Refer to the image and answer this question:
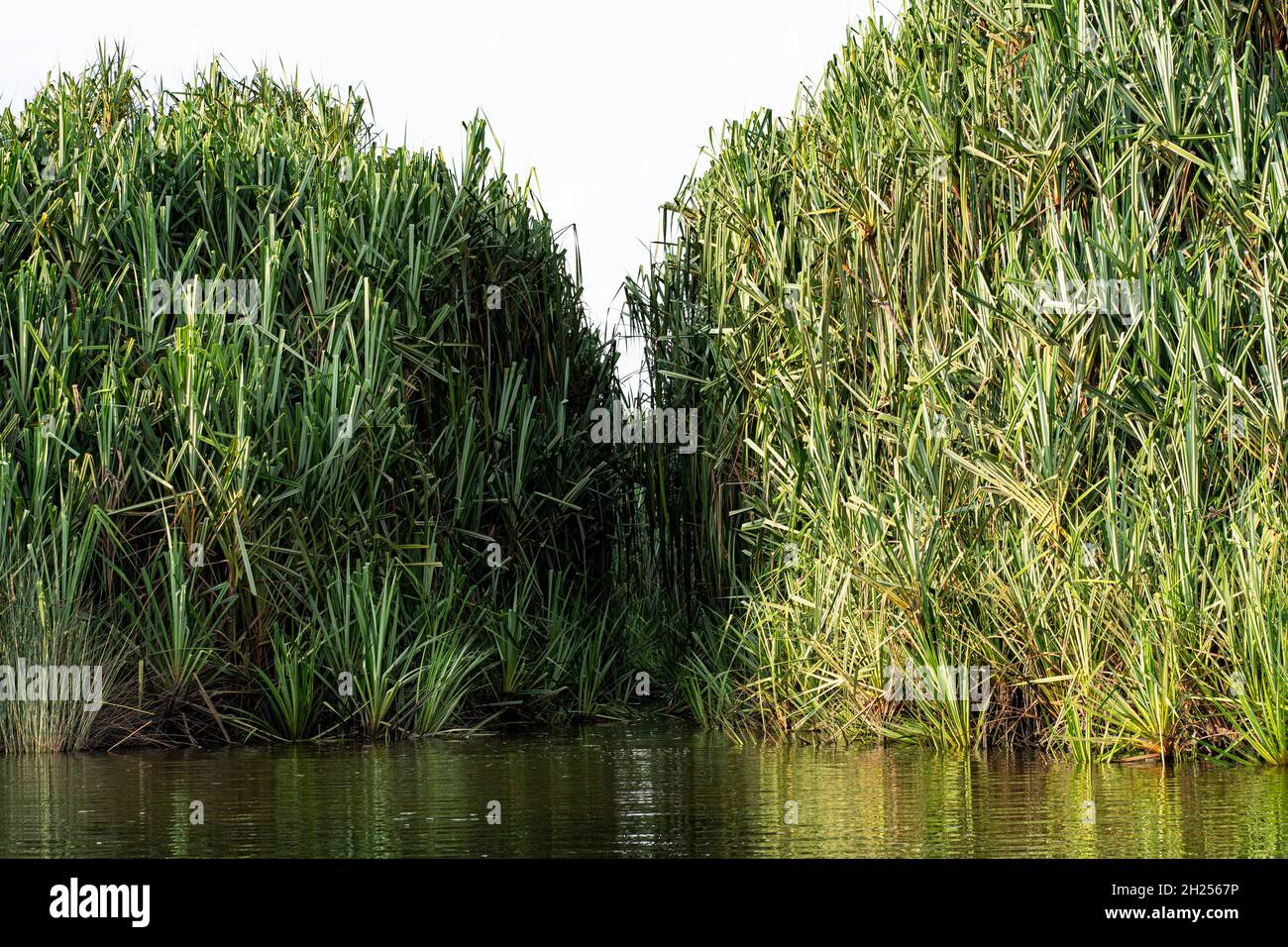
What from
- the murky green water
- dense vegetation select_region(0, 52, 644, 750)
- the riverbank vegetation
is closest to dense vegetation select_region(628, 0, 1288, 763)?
the riverbank vegetation

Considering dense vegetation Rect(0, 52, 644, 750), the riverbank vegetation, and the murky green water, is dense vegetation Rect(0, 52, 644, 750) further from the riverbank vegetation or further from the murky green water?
the murky green water

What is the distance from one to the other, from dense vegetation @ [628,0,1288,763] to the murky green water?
56 centimetres

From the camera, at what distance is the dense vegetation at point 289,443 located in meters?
9.80

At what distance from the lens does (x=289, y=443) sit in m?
10.3

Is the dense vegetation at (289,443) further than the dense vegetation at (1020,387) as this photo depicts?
Yes

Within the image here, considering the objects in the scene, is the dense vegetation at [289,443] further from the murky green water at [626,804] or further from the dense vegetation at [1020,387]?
the dense vegetation at [1020,387]

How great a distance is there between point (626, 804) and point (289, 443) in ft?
14.4

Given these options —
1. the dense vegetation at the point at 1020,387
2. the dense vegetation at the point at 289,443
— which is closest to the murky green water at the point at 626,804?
the dense vegetation at the point at 1020,387

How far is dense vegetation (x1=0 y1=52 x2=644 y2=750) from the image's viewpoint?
9.80m

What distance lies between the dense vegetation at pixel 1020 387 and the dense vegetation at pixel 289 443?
1.44 meters

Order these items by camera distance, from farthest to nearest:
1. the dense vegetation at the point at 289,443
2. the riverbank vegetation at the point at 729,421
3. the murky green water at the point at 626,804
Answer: the dense vegetation at the point at 289,443 < the riverbank vegetation at the point at 729,421 < the murky green water at the point at 626,804

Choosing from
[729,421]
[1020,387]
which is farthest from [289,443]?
[1020,387]
